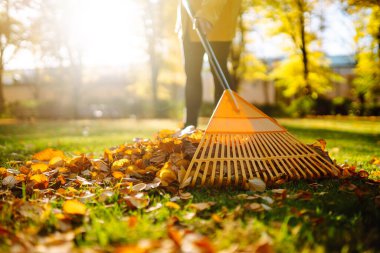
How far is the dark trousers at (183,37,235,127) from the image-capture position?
379cm

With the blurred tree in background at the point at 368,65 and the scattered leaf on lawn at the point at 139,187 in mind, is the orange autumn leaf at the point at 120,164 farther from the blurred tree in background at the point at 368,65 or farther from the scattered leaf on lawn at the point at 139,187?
the blurred tree in background at the point at 368,65

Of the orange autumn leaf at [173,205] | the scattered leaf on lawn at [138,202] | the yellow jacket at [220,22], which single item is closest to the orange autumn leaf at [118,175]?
the scattered leaf on lawn at [138,202]

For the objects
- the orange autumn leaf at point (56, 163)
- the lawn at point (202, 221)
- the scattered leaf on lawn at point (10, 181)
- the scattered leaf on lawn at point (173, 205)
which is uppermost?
the orange autumn leaf at point (56, 163)

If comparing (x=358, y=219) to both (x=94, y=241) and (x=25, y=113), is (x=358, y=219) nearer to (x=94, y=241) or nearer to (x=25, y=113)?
(x=94, y=241)

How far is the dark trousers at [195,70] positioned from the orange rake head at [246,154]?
108 centimetres

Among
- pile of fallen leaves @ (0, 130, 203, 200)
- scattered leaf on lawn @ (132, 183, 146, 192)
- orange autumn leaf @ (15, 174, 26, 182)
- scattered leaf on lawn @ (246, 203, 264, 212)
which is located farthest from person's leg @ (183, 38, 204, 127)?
scattered leaf on lawn @ (246, 203, 264, 212)

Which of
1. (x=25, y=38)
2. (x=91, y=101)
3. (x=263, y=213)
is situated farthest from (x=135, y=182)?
(x=91, y=101)

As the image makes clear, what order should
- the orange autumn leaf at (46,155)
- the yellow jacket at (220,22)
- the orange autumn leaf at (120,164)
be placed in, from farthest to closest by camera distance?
the yellow jacket at (220,22)
the orange autumn leaf at (46,155)
the orange autumn leaf at (120,164)

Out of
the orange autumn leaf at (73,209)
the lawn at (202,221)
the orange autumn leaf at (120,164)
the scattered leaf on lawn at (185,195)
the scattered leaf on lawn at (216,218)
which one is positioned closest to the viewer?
the lawn at (202,221)

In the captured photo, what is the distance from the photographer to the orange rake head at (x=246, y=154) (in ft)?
7.85

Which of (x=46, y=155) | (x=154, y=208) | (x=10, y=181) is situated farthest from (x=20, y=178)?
(x=154, y=208)

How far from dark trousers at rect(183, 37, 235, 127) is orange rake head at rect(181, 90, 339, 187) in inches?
42.5

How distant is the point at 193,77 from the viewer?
3.87 m

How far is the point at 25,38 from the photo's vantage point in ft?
56.9
